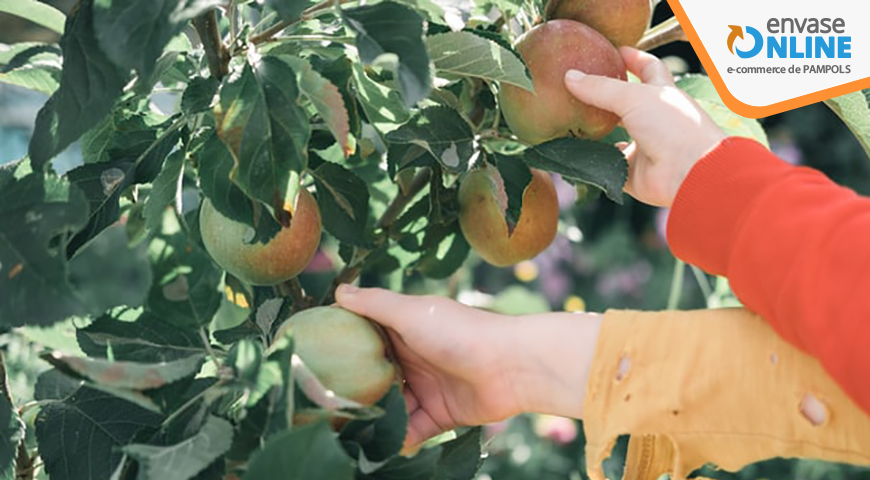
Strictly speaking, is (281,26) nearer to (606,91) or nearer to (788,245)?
(606,91)

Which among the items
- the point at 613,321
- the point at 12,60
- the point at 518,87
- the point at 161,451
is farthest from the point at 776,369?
the point at 12,60

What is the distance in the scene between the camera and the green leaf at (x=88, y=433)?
727 mm

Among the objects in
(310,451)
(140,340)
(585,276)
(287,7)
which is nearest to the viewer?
(310,451)

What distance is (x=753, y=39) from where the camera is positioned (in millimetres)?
1129

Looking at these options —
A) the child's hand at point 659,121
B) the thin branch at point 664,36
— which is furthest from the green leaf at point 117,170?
the thin branch at point 664,36

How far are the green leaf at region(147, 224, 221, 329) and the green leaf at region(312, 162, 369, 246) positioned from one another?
0.73 feet

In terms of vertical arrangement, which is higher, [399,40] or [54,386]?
[399,40]

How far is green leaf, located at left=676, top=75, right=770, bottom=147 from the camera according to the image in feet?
3.28

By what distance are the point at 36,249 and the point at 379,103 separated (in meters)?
0.28

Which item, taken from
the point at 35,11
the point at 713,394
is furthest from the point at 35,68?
the point at 713,394

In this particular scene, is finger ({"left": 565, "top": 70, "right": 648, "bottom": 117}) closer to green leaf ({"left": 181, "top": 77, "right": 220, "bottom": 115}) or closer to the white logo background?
the white logo background

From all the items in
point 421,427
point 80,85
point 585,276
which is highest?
point 80,85

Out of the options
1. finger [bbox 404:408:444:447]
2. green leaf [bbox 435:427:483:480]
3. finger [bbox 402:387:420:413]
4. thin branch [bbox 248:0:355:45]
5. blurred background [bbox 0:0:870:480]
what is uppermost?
thin branch [bbox 248:0:355:45]

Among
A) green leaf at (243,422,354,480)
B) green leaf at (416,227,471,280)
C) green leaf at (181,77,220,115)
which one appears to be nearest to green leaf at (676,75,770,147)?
green leaf at (416,227,471,280)
